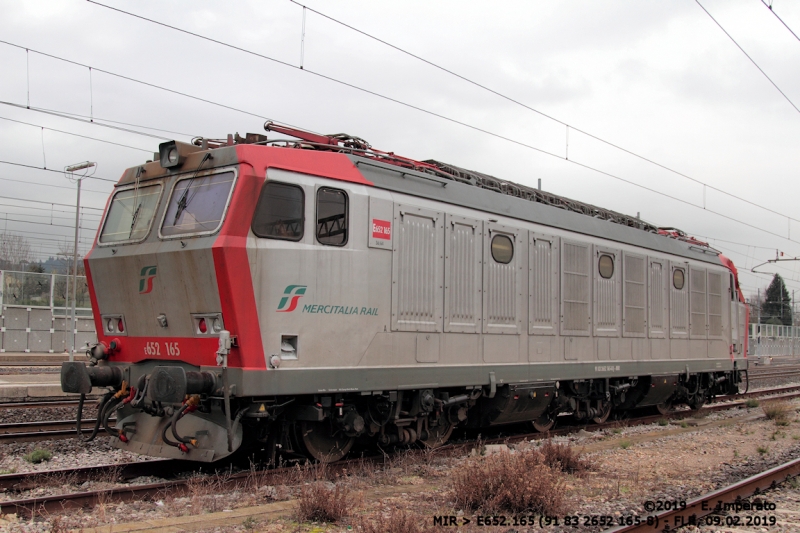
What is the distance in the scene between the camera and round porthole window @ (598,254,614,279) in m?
13.5

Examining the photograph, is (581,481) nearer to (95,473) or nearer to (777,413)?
(95,473)

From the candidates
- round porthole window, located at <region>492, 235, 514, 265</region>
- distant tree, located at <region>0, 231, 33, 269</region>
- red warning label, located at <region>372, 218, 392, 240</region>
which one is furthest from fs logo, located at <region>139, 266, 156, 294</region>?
distant tree, located at <region>0, 231, 33, 269</region>

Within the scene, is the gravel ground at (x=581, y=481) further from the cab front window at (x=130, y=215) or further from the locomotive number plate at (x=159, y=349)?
the cab front window at (x=130, y=215)

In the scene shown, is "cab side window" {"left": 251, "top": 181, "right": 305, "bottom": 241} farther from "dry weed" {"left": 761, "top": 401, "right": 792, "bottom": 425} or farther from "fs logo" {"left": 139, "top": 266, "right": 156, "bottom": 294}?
"dry weed" {"left": 761, "top": 401, "right": 792, "bottom": 425}

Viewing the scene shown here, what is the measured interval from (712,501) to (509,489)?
2.16 metres

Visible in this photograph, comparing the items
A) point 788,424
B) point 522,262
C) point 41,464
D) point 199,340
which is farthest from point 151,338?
point 788,424

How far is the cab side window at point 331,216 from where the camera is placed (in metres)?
8.46

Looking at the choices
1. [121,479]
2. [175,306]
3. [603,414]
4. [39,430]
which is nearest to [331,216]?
[175,306]

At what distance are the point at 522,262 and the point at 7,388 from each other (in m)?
11.4

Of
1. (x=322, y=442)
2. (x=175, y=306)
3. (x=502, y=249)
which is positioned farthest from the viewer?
(x=502, y=249)

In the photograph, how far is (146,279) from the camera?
8656 mm

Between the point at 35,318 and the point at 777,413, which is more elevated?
the point at 35,318

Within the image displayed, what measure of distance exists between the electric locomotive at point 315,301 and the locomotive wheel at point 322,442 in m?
0.03

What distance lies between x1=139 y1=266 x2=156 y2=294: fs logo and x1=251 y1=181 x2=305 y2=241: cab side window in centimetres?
159
